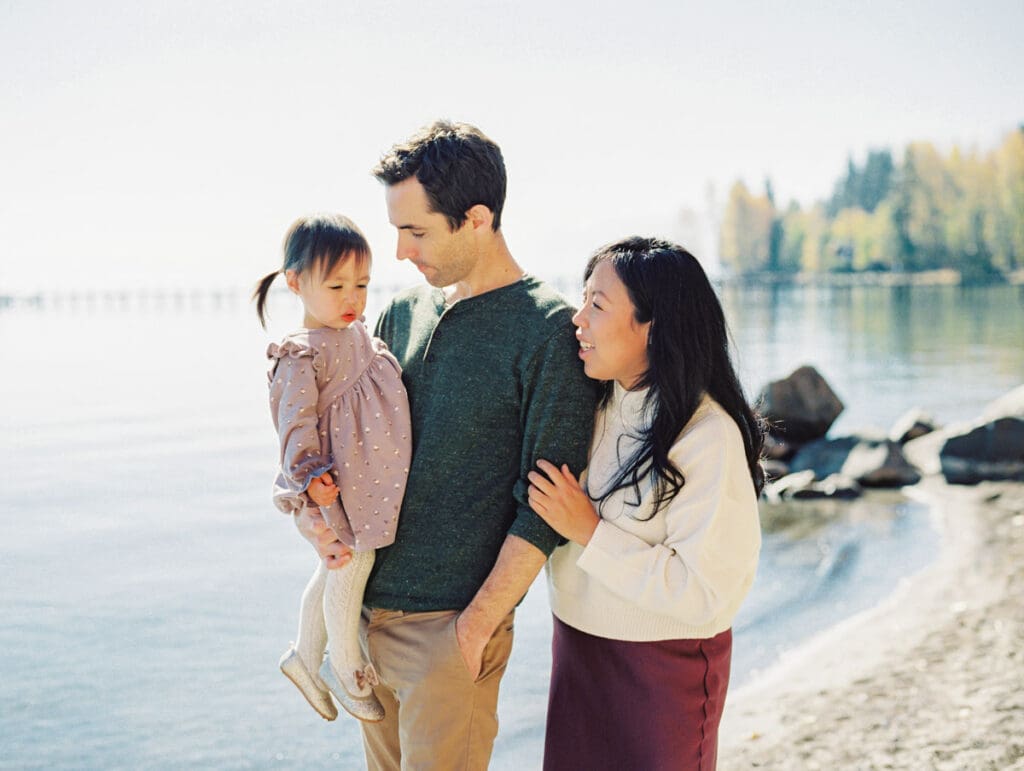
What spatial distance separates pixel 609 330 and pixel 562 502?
466mm

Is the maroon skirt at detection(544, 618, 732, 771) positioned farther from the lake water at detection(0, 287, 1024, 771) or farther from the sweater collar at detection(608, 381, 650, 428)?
the lake water at detection(0, 287, 1024, 771)

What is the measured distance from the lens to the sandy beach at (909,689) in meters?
4.79

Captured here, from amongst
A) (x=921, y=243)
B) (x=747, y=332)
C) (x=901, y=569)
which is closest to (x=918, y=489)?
(x=901, y=569)

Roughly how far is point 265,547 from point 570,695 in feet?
27.9

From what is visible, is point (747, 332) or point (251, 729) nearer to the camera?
point (251, 729)

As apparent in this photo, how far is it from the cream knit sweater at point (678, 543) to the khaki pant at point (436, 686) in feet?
1.06

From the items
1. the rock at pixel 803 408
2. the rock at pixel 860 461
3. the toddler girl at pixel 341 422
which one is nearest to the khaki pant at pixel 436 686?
the toddler girl at pixel 341 422

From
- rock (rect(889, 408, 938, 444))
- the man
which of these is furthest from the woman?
rock (rect(889, 408, 938, 444))

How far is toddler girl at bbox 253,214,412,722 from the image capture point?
2715 millimetres

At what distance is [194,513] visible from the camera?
12500 mm

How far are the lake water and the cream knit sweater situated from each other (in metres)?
0.39

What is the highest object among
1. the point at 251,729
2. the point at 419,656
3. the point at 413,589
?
the point at 413,589

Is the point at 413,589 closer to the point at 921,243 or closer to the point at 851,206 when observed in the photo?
the point at 921,243

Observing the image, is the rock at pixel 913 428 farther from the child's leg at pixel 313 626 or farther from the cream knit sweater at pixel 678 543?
the child's leg at pixel 313 626
